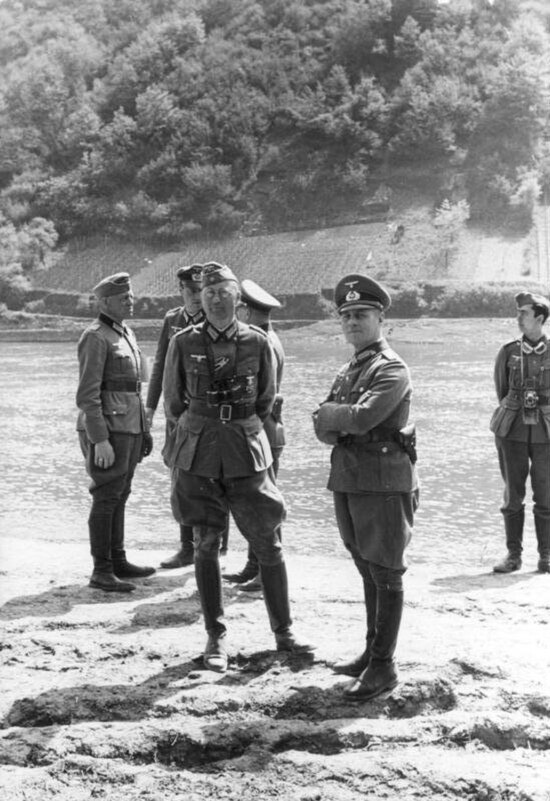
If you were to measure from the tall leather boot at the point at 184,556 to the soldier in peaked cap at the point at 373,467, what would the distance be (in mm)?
2506

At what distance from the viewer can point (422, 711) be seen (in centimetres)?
372

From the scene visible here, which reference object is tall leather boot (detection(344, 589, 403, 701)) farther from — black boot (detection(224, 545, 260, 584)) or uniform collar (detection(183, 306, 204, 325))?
uniform collar (detection(183, 306, 204, 325))

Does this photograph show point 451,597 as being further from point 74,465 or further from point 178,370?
point 74,465

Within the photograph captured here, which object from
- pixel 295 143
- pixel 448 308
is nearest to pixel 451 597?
pixel 448 308

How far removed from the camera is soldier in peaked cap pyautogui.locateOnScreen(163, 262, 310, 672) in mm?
4238

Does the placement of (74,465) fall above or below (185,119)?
below

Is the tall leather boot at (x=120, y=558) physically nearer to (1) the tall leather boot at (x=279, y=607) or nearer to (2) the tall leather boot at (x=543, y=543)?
(1) the tall leather boot at (x=279, y=607)

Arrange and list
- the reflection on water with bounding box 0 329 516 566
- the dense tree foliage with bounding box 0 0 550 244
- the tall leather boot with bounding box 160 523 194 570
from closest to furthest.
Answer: the tall leather boot with bounding box 160 523 194 570 < the reflection on water with bounding box 0 329 516 566 < the dense tree foliage with bounding box 0 0 550 244

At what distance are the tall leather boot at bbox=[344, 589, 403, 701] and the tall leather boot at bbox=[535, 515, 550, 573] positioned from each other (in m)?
2.89

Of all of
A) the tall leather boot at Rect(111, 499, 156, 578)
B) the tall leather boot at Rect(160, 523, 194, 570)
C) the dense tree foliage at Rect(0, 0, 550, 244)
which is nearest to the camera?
the tall leather boot at Rect(111, 499, 156, 578)

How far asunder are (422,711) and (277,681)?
642mm

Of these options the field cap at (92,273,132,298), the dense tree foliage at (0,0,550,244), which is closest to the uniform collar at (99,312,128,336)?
the field cap at (92,273,132,298)

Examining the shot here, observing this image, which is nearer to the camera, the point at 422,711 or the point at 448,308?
the point at 422,711

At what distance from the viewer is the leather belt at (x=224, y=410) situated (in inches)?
168
